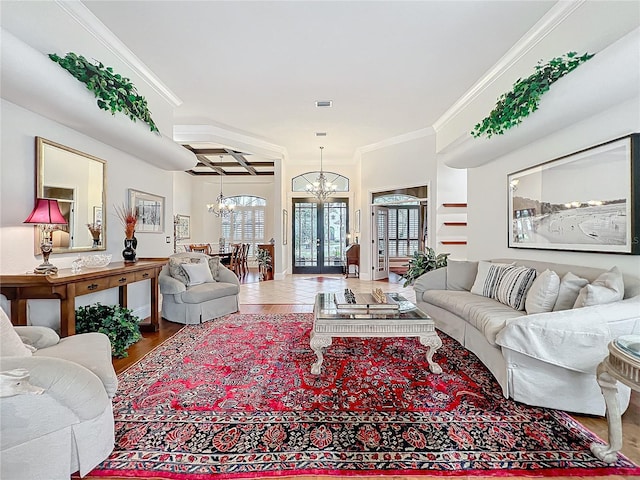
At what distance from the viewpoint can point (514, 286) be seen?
9.96ft

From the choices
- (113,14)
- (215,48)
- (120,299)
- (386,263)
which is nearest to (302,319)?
(120,299)

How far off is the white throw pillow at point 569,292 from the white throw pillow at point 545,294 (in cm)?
3

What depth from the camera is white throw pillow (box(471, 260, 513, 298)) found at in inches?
134

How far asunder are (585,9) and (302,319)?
4.31 m

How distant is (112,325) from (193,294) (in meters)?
1.06

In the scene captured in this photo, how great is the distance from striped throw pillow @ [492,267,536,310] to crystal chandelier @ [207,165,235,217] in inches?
333

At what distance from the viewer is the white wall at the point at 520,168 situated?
8.20 feet

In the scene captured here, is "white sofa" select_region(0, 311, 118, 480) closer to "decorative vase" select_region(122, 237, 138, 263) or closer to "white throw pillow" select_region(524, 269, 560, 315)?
"decorative vase" select_region(122, 237, 138, 263)

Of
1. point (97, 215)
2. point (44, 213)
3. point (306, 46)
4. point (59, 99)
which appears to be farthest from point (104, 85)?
point (306, 46)

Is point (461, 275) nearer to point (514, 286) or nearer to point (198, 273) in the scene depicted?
point (514, 286)

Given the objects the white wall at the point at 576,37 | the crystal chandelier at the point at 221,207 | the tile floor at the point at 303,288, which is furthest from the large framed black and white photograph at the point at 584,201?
the crystal chandelier at the point at 221,207

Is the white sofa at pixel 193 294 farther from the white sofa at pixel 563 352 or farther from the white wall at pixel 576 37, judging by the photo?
the white wall at pixel 576 37

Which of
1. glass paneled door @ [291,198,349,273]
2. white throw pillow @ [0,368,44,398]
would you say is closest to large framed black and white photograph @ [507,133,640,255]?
white throw pillow @ [0,368,44,398]

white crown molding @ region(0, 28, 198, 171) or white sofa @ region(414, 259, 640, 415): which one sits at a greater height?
white crown molding @ region(0, 28, 198, 171)
